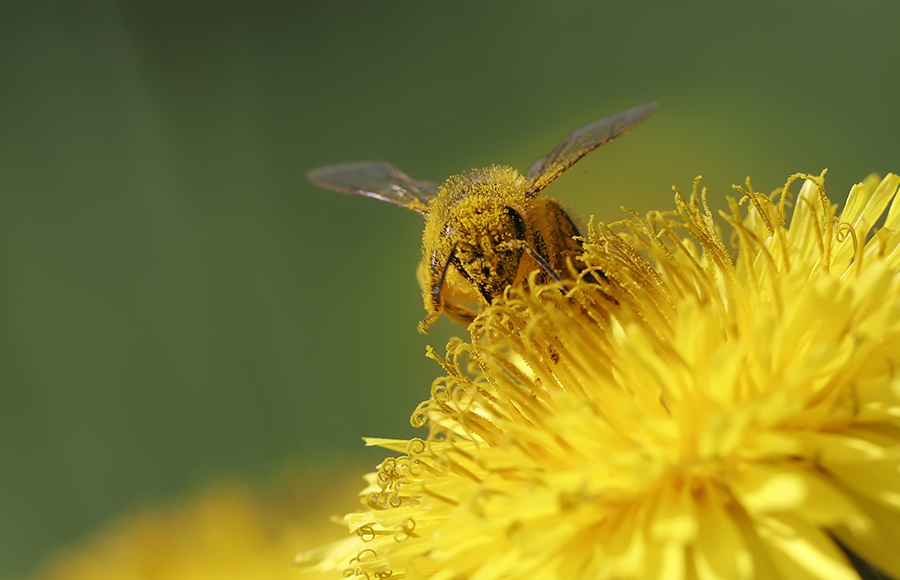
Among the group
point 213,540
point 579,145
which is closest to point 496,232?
point 579,145

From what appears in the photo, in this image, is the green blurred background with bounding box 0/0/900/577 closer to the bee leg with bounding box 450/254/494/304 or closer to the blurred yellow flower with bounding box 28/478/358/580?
the blurred yellow flower with bounding box 28/478/358/580

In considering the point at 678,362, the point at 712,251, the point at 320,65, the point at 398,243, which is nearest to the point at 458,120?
the point at 398,243

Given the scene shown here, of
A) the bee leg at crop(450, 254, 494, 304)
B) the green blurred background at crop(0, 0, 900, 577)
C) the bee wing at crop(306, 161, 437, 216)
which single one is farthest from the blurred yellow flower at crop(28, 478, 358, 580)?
the bee leg at crop(450, 254, 494, 304)

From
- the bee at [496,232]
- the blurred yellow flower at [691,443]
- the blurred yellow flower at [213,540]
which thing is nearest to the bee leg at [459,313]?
the bee at [496,232]

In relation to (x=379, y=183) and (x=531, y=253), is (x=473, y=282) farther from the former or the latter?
(x=379, y=183)

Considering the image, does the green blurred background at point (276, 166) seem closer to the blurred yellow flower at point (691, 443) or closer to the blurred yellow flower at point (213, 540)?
the blurred yellow flower at point (213, 540)

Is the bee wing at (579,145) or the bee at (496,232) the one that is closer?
the bee at (496,232)
